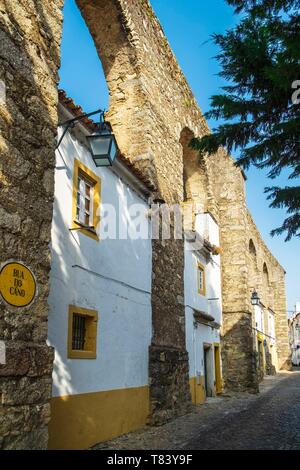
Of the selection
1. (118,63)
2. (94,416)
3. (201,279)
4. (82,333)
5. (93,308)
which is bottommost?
(94,416)

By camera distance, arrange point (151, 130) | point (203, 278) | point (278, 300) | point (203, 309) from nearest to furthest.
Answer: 1. point (151, 130)
2. point (203, 309)
3. point (203, 278)
4. point (278, 300)

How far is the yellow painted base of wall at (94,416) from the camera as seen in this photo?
570cm

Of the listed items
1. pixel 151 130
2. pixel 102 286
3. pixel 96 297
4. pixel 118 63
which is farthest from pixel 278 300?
pixel 96 297

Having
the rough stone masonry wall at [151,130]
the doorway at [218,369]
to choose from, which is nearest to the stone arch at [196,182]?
the rough stone masonry wall at [151,130]

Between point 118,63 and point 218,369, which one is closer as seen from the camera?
point 118,63

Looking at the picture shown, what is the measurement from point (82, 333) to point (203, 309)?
23.1 ft

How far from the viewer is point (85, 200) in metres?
7.18

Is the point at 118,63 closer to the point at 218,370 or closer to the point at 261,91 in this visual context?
the point at 261,91

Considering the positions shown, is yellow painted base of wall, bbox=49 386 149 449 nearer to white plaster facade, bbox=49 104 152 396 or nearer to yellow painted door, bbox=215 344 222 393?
white plaster facade, bbox=49 104 152 396

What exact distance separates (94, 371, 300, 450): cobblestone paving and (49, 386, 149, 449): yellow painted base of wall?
0.59 ft

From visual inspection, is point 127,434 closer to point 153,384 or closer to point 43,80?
point 153,384

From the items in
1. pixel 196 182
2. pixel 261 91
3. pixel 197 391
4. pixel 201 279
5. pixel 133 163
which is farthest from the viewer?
pixel 196 182
